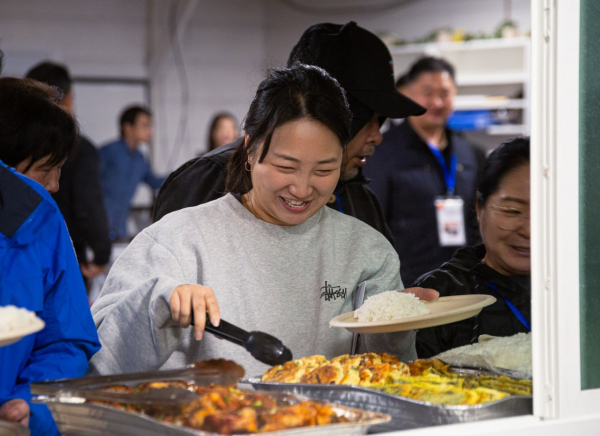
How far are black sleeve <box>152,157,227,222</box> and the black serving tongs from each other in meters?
0.72

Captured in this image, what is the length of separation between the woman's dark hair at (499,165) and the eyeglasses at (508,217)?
6 centimetres

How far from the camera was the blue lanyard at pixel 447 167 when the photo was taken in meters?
3.35

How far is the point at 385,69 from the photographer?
6.42 feet

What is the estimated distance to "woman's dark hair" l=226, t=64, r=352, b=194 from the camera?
1407 millimetres

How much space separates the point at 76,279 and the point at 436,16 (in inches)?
209

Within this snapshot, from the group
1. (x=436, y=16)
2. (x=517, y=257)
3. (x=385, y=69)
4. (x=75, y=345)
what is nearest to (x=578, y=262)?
(x=517, y=257)

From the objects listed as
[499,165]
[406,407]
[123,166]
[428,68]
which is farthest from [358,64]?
[123,166]

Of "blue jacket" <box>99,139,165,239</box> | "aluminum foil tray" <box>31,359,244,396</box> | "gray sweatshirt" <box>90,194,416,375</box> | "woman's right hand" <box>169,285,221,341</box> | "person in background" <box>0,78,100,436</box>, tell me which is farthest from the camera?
"blue jacket" <box>99,139,165,239</box>

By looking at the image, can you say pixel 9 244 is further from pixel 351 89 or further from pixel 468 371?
pixel 351 89

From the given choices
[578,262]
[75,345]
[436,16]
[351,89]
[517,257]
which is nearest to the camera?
[578,262]

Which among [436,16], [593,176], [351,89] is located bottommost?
[593,176]

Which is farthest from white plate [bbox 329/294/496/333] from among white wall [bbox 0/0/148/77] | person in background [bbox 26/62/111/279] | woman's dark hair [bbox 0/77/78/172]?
white wall [bbox 0/0/148/77]

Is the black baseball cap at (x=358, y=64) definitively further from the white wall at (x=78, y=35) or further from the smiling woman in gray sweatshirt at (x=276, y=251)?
the white wall at (x=78, y=35)

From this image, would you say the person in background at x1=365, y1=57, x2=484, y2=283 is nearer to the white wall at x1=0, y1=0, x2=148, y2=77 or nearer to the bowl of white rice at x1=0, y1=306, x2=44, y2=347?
the bowl of white rice at x1=0, y1=306, x2=44, y2=347
